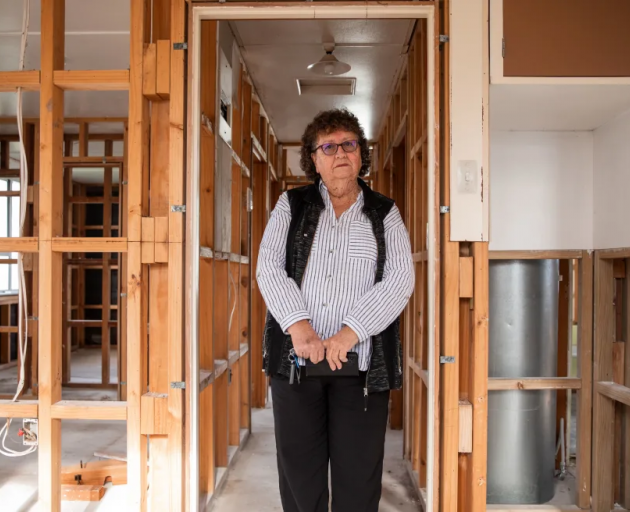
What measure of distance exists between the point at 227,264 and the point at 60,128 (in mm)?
1248

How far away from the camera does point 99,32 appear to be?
3445 mm

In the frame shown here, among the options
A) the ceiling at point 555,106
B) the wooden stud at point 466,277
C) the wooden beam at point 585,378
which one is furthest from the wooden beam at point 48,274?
the wooden beam at point 585,378

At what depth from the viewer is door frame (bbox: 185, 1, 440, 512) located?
6.96ft

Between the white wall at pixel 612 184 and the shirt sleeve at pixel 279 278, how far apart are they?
1.52 m

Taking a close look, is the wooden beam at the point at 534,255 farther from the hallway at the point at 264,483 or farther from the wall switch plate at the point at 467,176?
the hallway at the point at 264,483

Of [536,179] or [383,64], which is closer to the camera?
[536,179]

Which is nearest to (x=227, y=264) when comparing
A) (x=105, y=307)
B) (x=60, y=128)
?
(x=60, y=128)

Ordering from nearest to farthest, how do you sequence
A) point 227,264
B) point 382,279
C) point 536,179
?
point 382,279
point 536,179
point 227,264

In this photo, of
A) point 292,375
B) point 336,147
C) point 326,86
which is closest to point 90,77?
point 336,147

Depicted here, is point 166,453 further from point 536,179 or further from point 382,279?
point 536,179

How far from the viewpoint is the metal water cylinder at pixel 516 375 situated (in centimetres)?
265

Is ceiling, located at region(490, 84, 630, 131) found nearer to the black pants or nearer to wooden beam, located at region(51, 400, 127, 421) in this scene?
the black pants

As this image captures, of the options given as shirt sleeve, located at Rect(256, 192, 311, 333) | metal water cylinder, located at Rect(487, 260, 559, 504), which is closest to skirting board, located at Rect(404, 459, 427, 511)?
metal water cylinder, located at Rect(487, 260, 559, 504)

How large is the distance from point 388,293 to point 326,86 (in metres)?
2.78
